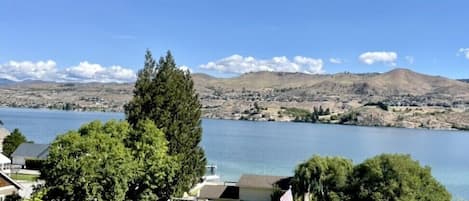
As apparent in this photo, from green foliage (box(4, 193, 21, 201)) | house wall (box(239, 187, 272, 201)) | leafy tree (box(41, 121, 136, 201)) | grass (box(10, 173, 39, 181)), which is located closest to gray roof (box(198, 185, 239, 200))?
house wall (box(239, 187, 272, 201))

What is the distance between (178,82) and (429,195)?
17439 mm

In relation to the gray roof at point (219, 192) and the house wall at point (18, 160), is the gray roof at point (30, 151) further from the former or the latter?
the gray roof at point (219, 192)

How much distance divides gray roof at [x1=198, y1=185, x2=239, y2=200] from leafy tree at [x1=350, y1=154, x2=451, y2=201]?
11715 millimetres

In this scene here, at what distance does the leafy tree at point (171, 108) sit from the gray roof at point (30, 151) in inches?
1187

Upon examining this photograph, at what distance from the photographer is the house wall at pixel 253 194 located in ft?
142

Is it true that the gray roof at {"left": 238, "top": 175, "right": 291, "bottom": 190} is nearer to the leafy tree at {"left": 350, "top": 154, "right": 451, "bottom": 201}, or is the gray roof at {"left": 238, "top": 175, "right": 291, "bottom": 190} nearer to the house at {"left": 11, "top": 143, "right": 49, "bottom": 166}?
the leafy tree at {"left": 350, "top": 154, "right": 451, "bottom": 201}

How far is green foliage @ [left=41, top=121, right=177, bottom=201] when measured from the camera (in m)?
28.2

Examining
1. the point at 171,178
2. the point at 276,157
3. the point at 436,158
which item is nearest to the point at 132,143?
the point at 171,178

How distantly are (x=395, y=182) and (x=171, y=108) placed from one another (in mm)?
14833

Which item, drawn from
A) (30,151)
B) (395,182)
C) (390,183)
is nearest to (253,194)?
(390,183)

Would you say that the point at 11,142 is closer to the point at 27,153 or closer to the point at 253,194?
the point at 27,153

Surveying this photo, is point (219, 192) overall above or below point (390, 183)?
below

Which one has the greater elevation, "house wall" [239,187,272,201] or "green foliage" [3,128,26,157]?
"green foliage" [3,128,26,157]

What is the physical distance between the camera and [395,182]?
33.8 meters
